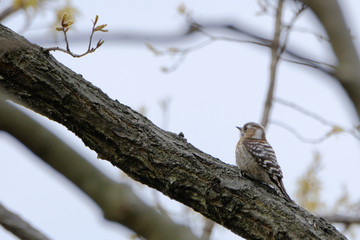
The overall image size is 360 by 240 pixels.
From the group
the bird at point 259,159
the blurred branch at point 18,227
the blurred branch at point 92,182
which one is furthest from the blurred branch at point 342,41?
the bird at point 259,159

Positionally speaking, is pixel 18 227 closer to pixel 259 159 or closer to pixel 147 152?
pixel 147 152

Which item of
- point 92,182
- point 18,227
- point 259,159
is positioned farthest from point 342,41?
point 259,159

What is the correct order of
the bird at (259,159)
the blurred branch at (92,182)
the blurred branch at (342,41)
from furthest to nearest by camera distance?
the bird at (259,159) < the blurred branch at (92,182) < the blurred branch at (342,41)

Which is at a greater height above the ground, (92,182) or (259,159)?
(259,159)

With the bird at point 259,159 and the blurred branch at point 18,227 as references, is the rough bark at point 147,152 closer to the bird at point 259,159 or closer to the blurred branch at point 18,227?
the blurred branch at point 18,227

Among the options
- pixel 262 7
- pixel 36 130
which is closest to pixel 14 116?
pixel 36 130

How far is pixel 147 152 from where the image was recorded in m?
3.75

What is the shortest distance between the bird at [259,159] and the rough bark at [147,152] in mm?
1434

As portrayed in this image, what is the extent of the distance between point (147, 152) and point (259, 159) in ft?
9.61

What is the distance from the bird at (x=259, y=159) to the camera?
19.5ft

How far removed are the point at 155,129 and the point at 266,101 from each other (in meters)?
3.32

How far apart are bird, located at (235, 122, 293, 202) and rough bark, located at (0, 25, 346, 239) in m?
1.43

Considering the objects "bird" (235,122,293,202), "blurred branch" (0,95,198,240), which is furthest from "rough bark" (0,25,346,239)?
"bird" (235,122,293,202)

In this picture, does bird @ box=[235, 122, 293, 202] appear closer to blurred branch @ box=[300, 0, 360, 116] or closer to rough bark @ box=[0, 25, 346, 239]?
rough bark @ box=[0, 25, 346, 239]
